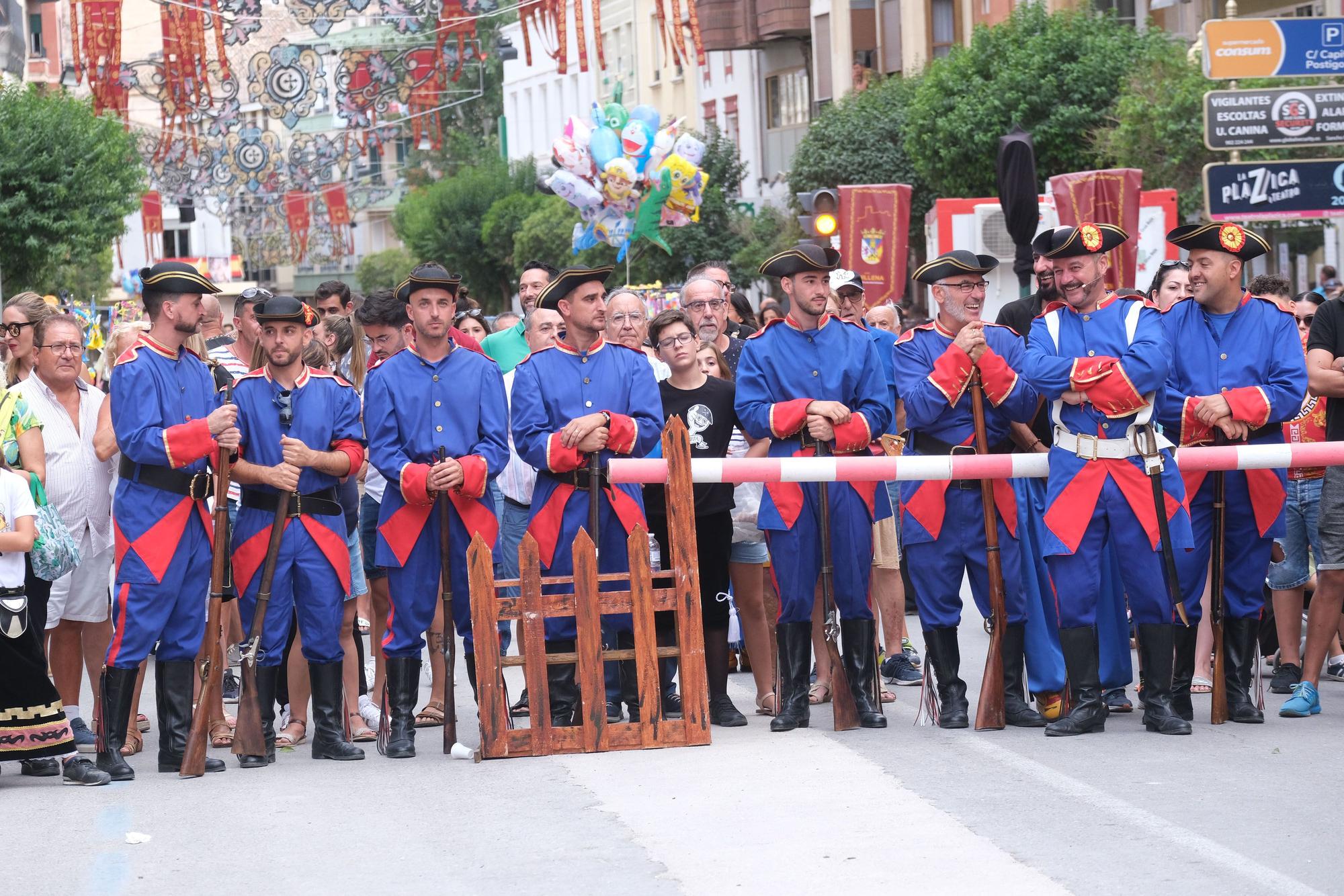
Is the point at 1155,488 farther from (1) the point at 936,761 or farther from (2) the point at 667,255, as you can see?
(2) the point at 667,255

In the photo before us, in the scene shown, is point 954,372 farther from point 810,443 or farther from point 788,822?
point 788,822

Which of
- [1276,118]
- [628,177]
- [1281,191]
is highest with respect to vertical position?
[628,177]

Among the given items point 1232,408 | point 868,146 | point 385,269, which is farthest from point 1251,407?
point 385,269

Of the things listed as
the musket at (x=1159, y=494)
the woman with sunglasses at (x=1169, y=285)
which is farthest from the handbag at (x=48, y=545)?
the woman with sunglasses at (x=1169, y=285)

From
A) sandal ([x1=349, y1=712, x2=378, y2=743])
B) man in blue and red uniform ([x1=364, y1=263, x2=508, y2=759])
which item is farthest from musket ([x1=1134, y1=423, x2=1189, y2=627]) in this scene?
sandal ([x1=349, y1=712, x2=378, y2=743])

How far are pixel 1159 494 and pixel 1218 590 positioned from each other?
0.69m

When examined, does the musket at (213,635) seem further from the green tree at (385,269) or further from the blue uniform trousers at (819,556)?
the green tree at (385,269)

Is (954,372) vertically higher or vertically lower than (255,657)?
higher

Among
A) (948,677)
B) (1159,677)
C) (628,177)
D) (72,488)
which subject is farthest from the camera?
(628,177)

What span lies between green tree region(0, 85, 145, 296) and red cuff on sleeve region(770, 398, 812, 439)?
91.7ft

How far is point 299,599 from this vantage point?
317 inches

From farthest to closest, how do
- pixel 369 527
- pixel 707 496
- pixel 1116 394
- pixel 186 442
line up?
pixel 369 527, pixel 707 496, pixel 1116 394, pixel 186 442

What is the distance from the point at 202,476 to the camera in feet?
26.0

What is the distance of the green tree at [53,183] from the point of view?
33.8 metres
